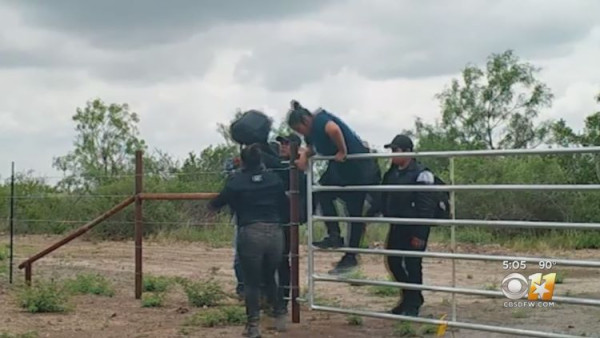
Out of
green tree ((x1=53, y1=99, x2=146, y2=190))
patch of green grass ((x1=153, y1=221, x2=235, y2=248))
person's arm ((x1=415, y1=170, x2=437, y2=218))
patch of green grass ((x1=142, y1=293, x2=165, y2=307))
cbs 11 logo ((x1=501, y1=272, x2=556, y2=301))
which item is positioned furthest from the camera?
green tree ((x1=53, y1=99, x2=146, y2=190))

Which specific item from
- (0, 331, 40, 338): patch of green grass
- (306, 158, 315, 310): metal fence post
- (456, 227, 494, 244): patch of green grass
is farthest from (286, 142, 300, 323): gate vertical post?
(456, 227, 494, 244): patch of green grass

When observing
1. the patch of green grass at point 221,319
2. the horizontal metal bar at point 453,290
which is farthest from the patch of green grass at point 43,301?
the horizontal metal bar at point 453,290

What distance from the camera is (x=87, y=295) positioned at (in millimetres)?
10648

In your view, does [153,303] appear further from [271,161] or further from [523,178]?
[523,178]

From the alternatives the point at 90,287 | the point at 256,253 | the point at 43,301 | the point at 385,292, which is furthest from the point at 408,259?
the point at 90,287

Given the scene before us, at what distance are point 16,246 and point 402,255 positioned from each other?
→ 12456 millimetres

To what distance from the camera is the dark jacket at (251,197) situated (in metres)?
7.51

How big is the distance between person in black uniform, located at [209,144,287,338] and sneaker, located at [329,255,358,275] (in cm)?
70

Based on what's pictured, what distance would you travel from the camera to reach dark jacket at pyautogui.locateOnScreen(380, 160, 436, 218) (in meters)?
7.65

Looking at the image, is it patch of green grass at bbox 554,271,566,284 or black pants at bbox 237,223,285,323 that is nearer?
black pants at bbox 237,223,285,323

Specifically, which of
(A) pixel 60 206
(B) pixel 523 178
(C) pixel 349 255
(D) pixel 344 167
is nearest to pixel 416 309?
(C) pixel 349 255

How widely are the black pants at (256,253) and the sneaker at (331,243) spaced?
43 centimetres

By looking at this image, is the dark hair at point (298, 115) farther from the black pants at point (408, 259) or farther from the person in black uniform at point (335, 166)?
the black pants at point (408, 259)

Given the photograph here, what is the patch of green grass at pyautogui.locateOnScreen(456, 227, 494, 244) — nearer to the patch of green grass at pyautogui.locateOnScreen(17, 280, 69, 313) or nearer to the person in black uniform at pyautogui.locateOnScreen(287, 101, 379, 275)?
the person in black uniform at pyautogui.locateOnScreen(287, 101, 379, 275)
